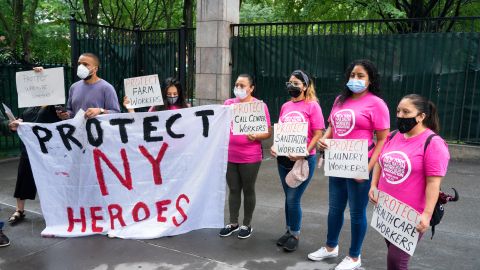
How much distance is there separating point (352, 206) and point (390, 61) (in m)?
5.38

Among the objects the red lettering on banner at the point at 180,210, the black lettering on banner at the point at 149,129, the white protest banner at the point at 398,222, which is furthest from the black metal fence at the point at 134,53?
the white protest banner at the point at 398,222

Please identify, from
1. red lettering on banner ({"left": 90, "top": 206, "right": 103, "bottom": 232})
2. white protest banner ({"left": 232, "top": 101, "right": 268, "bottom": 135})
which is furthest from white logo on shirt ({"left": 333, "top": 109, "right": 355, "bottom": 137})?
red lettering on banner ({"left": 90, "top": 206, "right": 103, "bottom": 232})

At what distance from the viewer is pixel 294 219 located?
13.4ft

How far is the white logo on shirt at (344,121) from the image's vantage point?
3.43 meters

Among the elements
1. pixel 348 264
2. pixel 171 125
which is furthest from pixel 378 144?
pixel 171 125

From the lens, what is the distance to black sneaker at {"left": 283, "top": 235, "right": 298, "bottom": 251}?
13.4ft

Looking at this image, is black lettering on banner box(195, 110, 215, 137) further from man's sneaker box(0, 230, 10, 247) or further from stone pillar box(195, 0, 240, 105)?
stone pillar box(195, 0, 240, 105)

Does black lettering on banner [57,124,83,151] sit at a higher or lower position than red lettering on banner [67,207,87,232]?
higher

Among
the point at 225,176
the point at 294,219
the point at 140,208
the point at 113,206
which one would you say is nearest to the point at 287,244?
the point at 294,219

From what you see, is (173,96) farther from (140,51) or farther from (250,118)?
(140,51)

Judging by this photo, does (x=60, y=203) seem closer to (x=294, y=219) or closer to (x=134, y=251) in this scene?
(x=134, y=251)

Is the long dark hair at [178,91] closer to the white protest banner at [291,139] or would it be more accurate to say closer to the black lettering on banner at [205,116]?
the black lettering on banner at [205,116]

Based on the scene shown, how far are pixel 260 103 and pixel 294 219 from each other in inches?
46.0

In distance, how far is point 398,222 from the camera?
9.38ft
